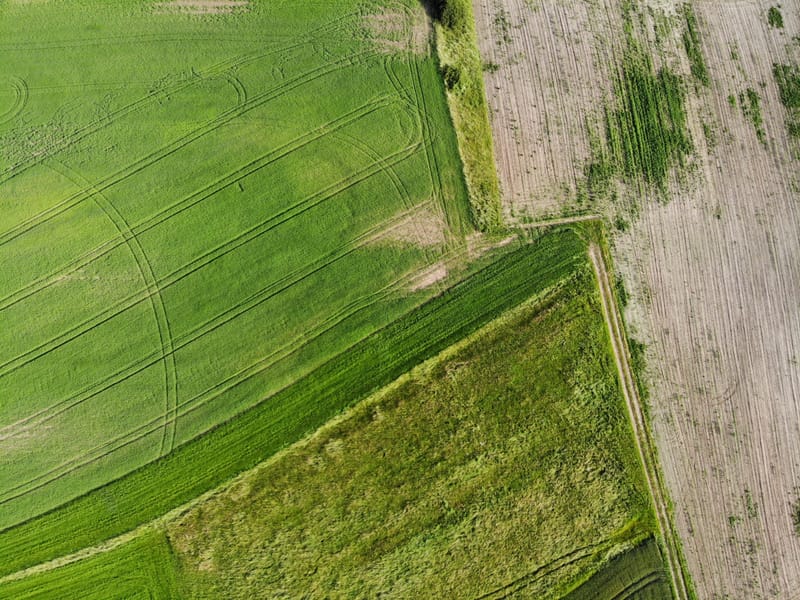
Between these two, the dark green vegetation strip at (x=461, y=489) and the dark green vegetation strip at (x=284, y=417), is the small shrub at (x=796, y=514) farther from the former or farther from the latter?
the dark green vegetation strip at (x=284, y=417)

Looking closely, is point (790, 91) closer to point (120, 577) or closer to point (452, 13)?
point (452, 13)

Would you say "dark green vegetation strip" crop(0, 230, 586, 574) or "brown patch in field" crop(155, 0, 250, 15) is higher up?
"brown patch in field" crop(155, 0, 250, 15)

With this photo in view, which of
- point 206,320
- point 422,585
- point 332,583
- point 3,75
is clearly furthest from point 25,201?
point 422,585

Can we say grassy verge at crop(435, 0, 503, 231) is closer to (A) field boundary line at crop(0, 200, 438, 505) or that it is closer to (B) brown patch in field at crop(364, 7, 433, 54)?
(B) brown patch in field at crop(364, 7, 433, 54)

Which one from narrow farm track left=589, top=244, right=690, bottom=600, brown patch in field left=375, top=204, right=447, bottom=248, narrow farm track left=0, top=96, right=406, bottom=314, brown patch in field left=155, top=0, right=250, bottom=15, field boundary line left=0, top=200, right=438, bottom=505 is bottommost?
narrow farm track left=589, top=244, right=690, bottom=600

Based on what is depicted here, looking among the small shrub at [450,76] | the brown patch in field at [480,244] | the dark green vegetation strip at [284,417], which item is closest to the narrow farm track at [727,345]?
the dark green vegetation strip at [284,417]

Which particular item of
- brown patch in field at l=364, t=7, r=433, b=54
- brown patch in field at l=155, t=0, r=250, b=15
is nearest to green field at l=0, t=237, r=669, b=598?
brown patch in field at l=364, t=7, r=433, b=54
